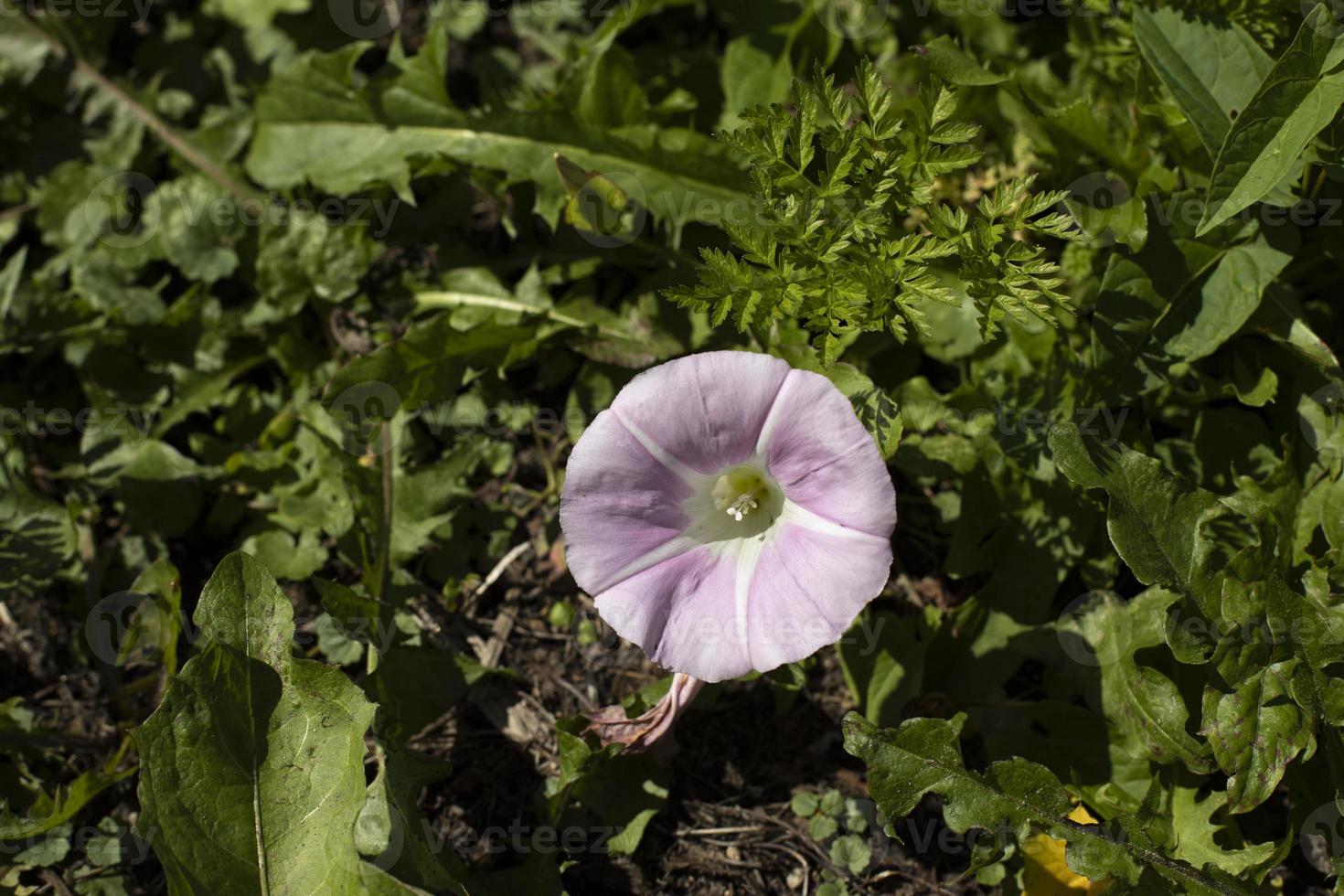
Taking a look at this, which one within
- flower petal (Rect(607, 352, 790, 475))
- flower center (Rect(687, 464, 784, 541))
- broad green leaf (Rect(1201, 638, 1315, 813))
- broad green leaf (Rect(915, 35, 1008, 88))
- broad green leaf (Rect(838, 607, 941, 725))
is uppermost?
broad green leaf (Rect(915, 35, 1008, 88))

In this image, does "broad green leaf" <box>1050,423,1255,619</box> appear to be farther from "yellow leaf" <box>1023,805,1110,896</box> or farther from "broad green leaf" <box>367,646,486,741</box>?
"broad green leaf" <box>367,646,486,741</box>

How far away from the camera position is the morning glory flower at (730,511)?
228 cm

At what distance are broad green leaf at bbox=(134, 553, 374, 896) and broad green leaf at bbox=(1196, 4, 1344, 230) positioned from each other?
2247 mm

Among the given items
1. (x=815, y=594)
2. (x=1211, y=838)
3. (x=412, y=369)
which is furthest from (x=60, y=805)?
(x=1211, y=838)

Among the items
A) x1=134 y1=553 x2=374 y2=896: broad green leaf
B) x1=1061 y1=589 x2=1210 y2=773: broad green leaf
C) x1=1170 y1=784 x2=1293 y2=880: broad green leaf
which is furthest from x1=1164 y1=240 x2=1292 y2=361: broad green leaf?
x1=134 y1=553 x2=374 y2=896: broad green leaf

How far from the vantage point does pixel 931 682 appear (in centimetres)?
295

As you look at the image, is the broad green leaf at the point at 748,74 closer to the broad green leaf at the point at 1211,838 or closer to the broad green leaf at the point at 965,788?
the broad green leaf at the point at 965,788

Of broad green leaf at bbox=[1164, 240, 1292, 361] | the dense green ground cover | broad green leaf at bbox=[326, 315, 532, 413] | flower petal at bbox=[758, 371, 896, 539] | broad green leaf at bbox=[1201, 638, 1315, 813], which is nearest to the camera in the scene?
flower petal at bbox=[758, 371, 896, 539]

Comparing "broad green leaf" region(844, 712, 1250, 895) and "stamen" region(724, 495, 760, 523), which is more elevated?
"stamen" region(724, 495, 760, 523)

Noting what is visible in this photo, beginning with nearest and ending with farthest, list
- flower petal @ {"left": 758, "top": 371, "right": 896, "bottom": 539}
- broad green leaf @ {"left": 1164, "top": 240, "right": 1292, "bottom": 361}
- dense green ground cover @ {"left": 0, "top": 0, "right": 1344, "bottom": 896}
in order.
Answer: flower petal @ {"left": 758, "top": 371, "right": 896, "bottom": 539}
dense green ground cover @ {"left": 0, "top": 0, "right": 1344, "bottom": 896}
broad green leaf @ {"left": 1164, "top": 240, "right": 1292, "bottom": 361}

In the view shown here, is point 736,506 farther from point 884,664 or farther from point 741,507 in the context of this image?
point 884,664

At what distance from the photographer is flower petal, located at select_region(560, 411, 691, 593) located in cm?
238

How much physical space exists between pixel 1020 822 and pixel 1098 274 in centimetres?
148

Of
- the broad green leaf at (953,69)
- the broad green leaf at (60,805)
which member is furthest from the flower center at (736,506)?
the broad green leaf at (60,805)
